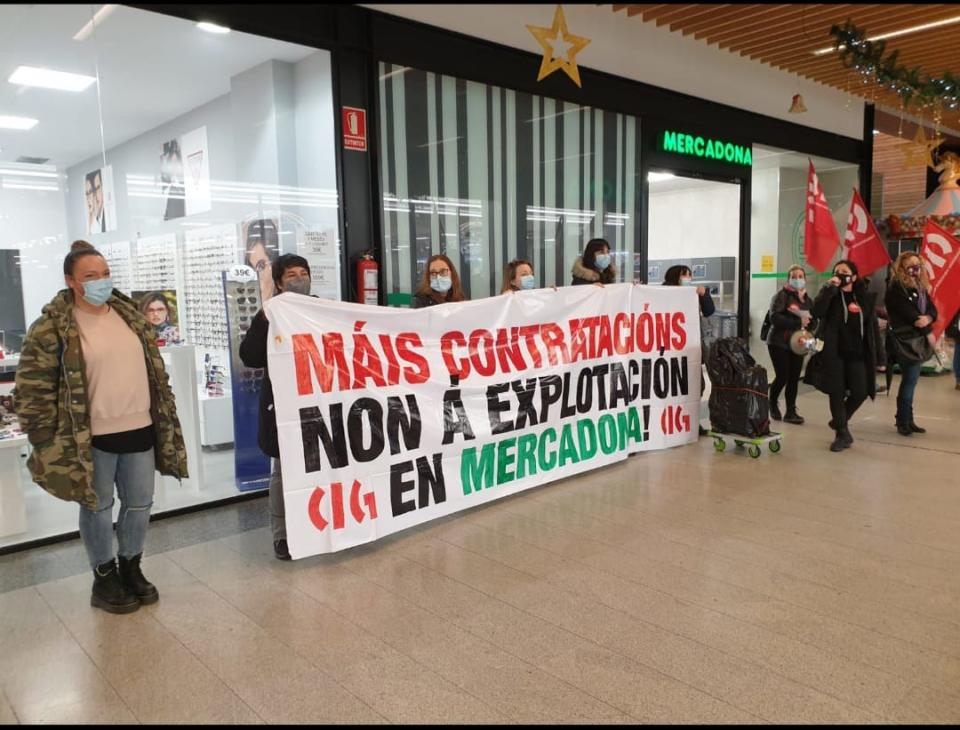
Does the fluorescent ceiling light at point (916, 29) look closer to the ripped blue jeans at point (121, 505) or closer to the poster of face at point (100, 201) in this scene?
the poster of face at point (100, 201)

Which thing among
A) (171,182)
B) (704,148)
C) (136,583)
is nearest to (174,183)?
(171,182)

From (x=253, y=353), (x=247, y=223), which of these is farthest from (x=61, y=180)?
(x=253, y=353)

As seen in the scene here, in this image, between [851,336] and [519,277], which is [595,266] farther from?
[851,336]

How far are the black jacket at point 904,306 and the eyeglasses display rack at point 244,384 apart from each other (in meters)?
5.07

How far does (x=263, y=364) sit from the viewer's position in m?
3.44

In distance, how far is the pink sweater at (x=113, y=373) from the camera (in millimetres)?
2893

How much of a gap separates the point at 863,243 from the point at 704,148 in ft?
7.34

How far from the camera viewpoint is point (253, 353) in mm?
3408

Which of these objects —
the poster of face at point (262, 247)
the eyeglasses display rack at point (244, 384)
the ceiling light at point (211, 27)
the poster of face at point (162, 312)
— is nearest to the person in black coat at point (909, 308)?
the poster of face at point (262, 247)

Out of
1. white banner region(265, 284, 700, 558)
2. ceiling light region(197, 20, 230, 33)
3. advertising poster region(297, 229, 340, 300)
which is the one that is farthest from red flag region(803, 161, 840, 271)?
ceiling light region(197, 20, 230, 33)

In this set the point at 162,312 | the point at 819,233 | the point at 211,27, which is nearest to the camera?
the point at 211,27

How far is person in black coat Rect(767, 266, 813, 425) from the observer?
6211 millimetres

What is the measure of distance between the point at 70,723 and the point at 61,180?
2870 mm

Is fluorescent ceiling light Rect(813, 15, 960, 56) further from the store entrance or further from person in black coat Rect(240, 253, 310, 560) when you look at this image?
person in black coat Rect(240, 253, 310, 560)
